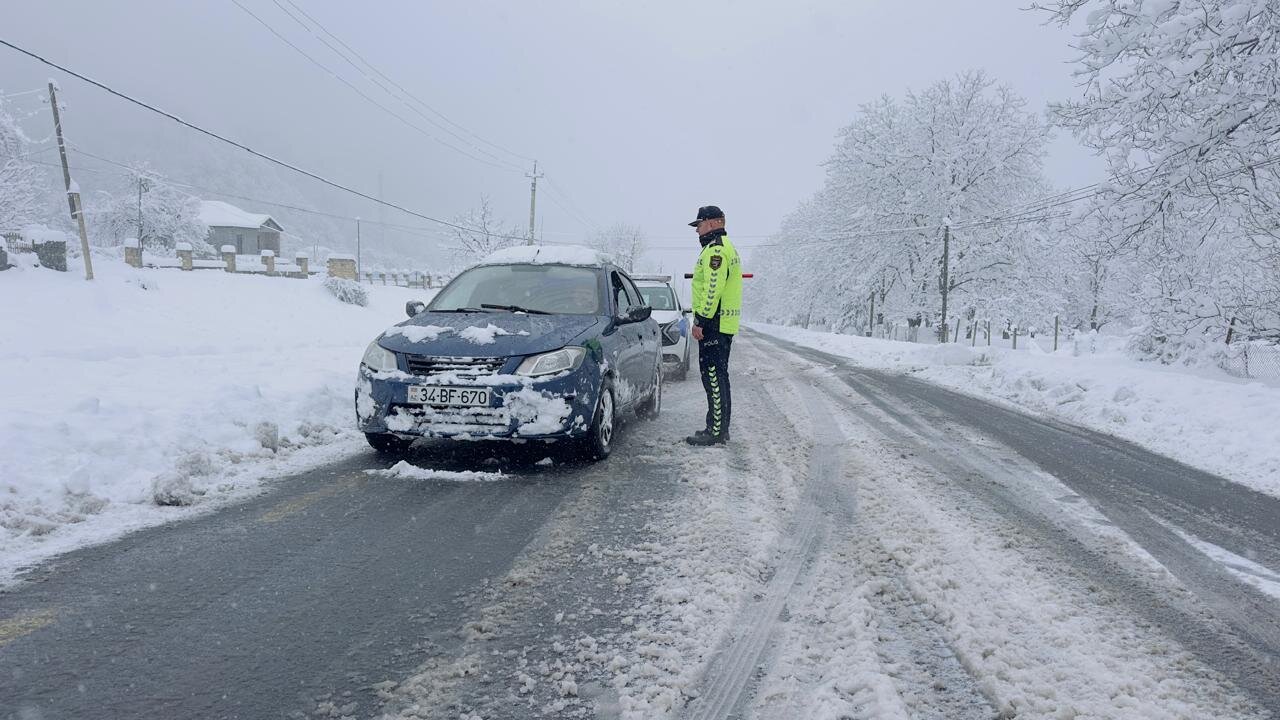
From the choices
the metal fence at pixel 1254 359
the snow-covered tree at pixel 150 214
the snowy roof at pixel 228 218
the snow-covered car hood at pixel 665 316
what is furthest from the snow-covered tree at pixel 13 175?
the metal fence at pixel 1254 359

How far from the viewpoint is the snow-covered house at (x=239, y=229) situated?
74.5 m

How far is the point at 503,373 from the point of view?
4395mm

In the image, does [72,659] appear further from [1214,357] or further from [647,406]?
[1214,357]

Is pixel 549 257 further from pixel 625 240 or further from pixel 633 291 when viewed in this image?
pixel 625 240

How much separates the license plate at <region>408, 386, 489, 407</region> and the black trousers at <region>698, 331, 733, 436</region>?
6.98 feet

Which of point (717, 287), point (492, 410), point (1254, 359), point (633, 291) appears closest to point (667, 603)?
point (492, 410)

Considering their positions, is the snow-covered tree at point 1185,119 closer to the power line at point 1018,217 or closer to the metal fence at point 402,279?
the power line at point 1018,217

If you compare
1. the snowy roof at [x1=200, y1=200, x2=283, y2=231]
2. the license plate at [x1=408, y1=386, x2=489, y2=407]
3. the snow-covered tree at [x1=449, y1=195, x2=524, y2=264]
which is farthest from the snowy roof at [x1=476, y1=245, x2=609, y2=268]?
the snowy roof at [x1=200, y1=200, x2=283, y2=231]

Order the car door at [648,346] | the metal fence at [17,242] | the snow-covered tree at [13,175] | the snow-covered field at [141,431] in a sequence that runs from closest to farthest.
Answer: the snow-covered field at [141,431]
the car door at [648,346]
the metal fence at [17,242]
the snow-covered tree at [13,175]

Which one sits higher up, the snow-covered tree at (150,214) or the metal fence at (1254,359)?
the snow-covered tree at (150,214)

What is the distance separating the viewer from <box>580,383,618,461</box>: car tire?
475 centimetres

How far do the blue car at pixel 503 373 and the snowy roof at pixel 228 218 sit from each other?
8238cm

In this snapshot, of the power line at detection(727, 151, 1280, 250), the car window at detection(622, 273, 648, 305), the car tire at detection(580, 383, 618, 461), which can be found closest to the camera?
the car tire at detection(580, 383, 618, 461)

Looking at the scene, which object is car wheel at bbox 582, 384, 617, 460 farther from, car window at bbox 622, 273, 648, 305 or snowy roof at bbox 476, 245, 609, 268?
car window at bbox 622, 273, 648, 305
